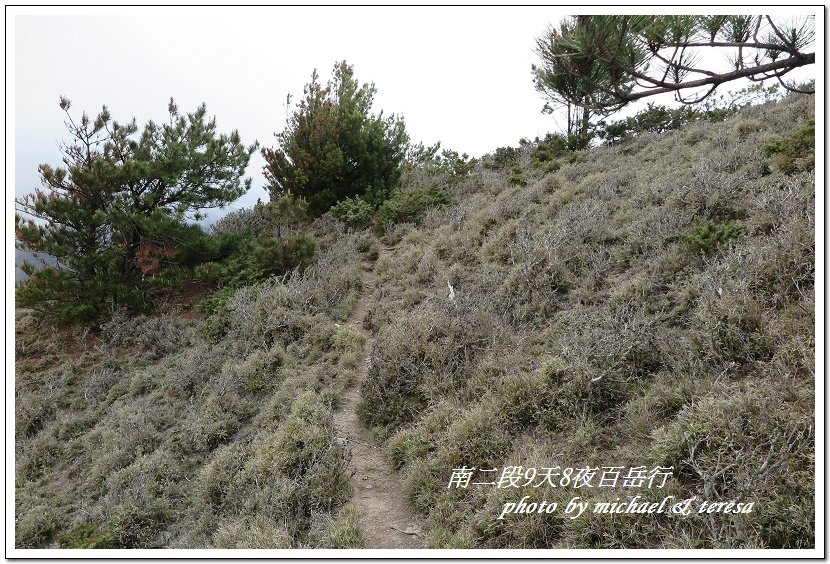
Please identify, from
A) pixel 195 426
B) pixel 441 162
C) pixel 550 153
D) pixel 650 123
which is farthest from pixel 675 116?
pixel 195 426

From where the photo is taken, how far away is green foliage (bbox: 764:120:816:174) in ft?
19.9

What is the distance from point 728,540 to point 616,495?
0.63 meters

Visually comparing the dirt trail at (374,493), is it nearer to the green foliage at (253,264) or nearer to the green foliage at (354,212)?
the green foliage at (253,264)

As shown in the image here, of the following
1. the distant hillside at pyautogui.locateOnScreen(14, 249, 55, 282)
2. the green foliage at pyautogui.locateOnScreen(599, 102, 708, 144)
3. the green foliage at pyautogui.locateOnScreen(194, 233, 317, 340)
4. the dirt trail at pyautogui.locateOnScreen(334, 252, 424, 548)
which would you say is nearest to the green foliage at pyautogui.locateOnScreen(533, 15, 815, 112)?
the dirt trail at pyautogui.locateOnScreen(334, 252, 424, 548)

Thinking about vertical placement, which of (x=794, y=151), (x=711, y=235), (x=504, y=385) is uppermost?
(x=794, y=151)

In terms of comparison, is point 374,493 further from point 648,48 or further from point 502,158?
point 502,158

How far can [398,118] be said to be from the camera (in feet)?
42.9

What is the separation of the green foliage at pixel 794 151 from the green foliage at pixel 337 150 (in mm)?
8627

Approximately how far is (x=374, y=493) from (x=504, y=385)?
1.60 m

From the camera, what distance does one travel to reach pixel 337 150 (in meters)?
11.6

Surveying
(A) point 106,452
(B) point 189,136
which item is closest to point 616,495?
(A) point 106,452

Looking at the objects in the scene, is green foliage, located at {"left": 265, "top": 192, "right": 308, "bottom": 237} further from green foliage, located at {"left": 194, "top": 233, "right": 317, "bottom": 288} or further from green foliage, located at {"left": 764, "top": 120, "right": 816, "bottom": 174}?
green foliage, located at {"left": 764, "top": 120, "right": 816, "bottom": 174}

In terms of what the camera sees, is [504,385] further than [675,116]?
No

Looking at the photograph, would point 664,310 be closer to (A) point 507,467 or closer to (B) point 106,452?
(A) point 507,467
